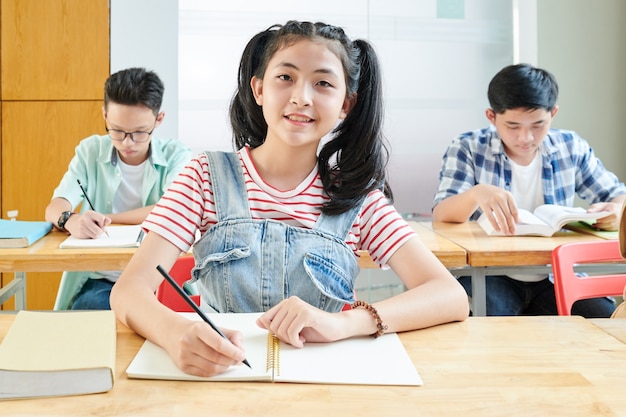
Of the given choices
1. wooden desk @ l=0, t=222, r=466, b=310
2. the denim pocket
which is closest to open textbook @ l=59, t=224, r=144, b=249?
wooden desk @ l=0, t=222, r=466, b=310

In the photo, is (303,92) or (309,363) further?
(303,92)

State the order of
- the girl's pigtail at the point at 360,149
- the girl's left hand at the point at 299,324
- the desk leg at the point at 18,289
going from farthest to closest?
the desk leg at the point at 18,289
the girl's pigtail at the point at 360,149
the girl's left hand at the point at 299,324

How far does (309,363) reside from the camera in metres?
1.01

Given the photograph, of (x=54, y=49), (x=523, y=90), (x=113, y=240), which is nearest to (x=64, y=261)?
(x=113, y=240)

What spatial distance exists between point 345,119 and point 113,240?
99 centimetres

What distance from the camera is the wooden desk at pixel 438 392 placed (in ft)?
2.79

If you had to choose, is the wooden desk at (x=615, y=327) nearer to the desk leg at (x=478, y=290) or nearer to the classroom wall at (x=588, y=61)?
the desk leg at (x=478, y=290)

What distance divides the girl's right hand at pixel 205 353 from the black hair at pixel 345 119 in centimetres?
54

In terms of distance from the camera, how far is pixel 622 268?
2359mm

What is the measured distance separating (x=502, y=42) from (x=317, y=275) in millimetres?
3283

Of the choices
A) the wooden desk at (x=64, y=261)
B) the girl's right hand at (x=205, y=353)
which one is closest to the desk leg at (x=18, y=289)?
the wooden desk at (x=64, y=261)

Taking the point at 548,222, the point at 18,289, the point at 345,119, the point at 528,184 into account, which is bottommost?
the point at 18,289

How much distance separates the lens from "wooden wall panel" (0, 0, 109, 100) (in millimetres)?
3906

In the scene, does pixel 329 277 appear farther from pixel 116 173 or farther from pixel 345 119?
pixel 116 173
